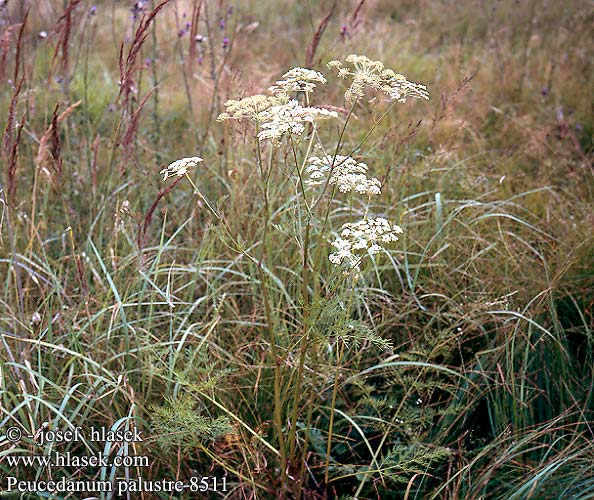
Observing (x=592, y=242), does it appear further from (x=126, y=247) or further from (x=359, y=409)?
(x=126, y=247)

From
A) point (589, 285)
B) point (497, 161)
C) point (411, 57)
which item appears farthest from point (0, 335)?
point (411, 57)

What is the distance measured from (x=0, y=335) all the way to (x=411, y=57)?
3.66 meters

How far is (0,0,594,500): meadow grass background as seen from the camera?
1.86 metres

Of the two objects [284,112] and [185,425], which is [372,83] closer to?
[284,112]

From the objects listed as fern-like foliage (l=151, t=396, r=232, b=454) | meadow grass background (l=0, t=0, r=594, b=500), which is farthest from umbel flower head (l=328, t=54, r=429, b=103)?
fern-like foliage (l=151, t=396, r=232, b=454)

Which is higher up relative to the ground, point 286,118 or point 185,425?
point 286,118

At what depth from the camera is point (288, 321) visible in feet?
7.09

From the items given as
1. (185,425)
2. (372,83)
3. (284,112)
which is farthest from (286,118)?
(185,425)

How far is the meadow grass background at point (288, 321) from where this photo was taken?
73.4 inches

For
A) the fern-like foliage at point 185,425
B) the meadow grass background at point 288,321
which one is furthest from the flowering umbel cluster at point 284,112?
the fern-like foliage at point 185,425

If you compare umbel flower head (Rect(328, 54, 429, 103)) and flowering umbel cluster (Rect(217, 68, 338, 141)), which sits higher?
umbel flower head (Rect(328, 54, 429, 103))

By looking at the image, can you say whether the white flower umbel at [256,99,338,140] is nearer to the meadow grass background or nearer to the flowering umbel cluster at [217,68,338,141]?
the flowering umbel cluster at [217,68,338,141]

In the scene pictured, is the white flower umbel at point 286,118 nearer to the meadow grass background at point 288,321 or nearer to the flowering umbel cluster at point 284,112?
the flowering umbel cluster at point 284,112

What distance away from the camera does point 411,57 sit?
15.8 feet
